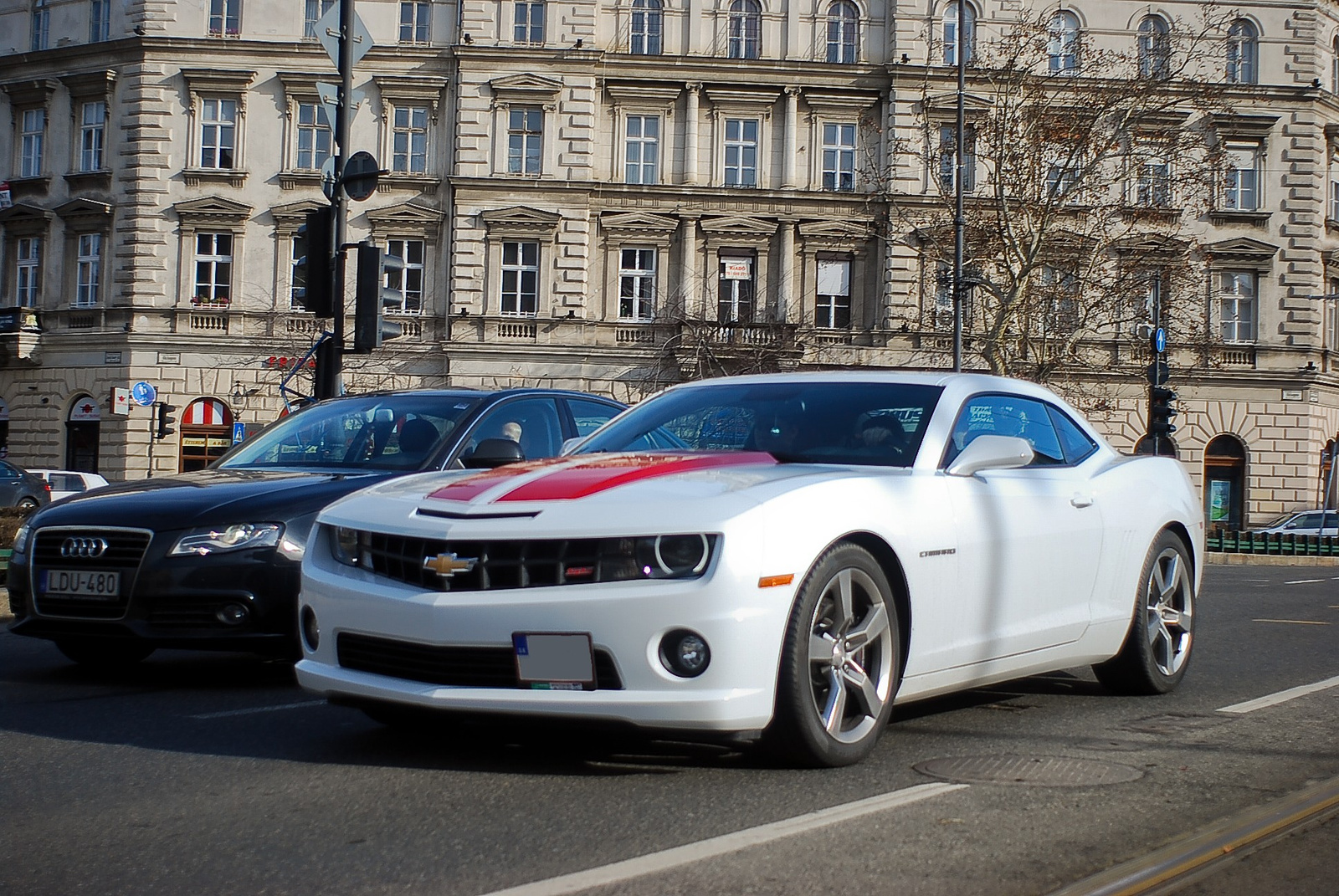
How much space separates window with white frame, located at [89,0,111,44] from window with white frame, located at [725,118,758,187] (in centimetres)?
1795

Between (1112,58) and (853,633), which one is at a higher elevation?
(1112,58)

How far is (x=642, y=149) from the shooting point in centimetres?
4216

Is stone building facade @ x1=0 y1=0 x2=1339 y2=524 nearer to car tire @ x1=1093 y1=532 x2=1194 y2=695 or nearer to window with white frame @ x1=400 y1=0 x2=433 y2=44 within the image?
window with white frame @ x1=400 y1=0 x2=433 y2=44

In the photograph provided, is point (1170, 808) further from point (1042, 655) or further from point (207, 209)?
point (207, 209)

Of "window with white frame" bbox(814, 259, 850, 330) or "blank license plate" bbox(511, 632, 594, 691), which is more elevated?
"window with white frame" bbox(814, 259, 850, 330)

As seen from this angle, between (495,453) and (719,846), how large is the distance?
2874 millimetres

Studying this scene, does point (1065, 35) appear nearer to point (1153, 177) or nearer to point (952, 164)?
point (952, 164)

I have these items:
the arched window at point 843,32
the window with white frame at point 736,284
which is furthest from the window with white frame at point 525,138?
the arched window at point 843,32

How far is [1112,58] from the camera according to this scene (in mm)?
41188

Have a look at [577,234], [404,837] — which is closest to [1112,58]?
[577,234]

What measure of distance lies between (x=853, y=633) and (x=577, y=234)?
36.9m

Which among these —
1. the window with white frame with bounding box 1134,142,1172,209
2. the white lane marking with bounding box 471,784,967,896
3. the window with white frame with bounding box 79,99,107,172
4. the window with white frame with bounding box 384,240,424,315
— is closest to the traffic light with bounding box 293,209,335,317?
the white lane marking with bounding box 471,784,967,896

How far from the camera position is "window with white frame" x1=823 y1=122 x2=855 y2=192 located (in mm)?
42375

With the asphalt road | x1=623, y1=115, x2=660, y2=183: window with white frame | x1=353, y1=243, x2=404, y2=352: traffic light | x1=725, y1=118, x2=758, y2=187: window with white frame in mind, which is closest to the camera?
the asphalt road
